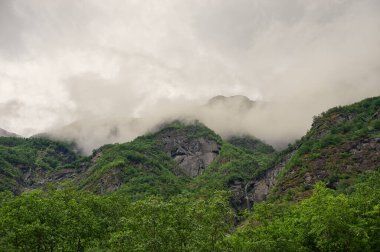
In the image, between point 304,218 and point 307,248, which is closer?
point 307,248

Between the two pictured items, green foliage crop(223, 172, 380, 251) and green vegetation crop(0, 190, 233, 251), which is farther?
green foliage crop(223, 172, 380, 251)

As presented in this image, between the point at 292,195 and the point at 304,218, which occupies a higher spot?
the point at 292,195

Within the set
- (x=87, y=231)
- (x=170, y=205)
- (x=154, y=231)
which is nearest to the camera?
(x=154, y=231)

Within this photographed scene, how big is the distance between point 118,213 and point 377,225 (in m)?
49.7

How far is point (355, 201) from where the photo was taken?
68.4 meters

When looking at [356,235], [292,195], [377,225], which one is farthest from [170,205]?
[292,195]

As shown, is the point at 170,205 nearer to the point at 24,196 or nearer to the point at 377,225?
the point at 24,196

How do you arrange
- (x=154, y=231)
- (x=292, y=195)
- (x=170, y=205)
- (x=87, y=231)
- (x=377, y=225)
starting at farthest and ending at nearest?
(x=292, y=195) → (x=87, y=231) → (x=377, y=225) → (x=170, y=205) → (x=154, y=231)

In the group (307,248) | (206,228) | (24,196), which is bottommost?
(307,248)

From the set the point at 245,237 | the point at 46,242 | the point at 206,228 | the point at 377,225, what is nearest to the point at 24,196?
the point at 46,242

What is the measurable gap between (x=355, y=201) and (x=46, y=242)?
52062 millimetres

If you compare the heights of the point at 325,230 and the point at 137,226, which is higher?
the point at 137,226

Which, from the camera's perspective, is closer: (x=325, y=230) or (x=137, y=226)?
(x=137, y=226)

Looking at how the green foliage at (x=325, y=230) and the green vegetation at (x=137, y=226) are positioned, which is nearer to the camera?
the green vegetation at (x=137, y=226)
